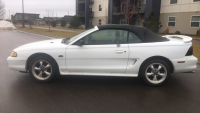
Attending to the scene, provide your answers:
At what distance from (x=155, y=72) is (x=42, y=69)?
298 cm

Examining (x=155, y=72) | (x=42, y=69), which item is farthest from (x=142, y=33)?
(x=42, y=69)

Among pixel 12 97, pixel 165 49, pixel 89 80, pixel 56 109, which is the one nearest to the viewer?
pixel 56 109

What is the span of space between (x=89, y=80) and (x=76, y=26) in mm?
34063

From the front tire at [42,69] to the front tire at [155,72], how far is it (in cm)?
241

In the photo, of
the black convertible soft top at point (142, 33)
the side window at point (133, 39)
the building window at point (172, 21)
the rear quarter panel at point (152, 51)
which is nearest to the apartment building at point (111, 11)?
the building window at point (172, 21)

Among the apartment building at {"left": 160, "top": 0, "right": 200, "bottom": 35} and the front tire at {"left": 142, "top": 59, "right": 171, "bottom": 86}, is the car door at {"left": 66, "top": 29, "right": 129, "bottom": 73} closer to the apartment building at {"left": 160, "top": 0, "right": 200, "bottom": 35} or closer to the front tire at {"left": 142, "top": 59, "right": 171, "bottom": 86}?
the front tire at {"left": 142, "top": 59, "right": 171, "bottom": 86}

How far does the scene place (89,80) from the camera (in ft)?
17.2

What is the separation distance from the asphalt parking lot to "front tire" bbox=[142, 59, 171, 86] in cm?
18

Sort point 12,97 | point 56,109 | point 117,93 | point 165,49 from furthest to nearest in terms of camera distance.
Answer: point 165,49
point 117,93
point 12,97
point 56,109

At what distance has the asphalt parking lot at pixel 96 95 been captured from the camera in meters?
3.55

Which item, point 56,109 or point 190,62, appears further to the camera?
point 190,62

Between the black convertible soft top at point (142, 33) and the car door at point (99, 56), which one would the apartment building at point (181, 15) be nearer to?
the black convertible soft top at point (142, 33)

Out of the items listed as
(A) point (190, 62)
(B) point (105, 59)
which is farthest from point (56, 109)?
(A) point (190, 62)

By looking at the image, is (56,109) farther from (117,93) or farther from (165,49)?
(165,49)
